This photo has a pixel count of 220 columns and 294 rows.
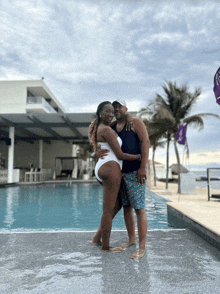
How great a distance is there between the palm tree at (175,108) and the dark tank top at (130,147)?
30.1 ft

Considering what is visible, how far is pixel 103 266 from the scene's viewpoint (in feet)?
6.18

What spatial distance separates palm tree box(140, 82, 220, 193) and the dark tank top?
30.1 ft

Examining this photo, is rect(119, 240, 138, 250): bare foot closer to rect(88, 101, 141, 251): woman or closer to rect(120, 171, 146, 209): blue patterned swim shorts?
rect(88, 101, 141, 251): woman

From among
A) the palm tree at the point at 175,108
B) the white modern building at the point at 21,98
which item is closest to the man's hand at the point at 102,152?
the palm tree at the point at 175,108

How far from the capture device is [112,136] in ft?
7.07

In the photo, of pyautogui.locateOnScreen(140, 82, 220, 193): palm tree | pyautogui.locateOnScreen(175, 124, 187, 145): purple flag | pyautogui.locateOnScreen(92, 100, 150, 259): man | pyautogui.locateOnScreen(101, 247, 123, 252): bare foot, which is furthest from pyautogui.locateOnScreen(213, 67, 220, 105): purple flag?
pyautogui.locateOnScreen(140, 82, 220, 193): palm tree

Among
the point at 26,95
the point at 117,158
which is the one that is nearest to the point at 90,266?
the point at 117,158

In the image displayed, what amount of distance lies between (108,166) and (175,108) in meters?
10.6

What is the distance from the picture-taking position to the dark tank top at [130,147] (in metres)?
2.26

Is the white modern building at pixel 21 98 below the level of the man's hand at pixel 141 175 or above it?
above

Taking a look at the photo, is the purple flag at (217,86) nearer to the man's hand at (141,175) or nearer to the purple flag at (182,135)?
the man's hand at (141,175)

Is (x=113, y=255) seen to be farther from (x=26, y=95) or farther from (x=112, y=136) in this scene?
(x=26, y=95)

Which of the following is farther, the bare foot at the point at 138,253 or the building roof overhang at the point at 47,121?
the building roof overhang at the point at 47,121

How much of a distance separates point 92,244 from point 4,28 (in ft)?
39.6
